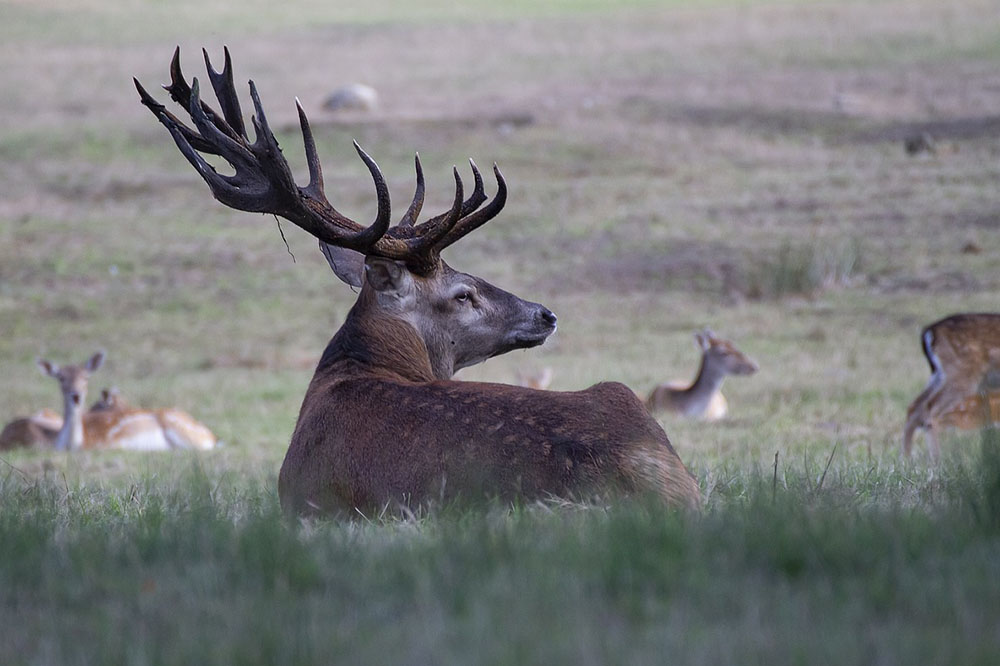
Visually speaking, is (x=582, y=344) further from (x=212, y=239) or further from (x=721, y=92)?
(x=721, y=92)

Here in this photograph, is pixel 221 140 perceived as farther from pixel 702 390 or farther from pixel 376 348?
pixel 702 390

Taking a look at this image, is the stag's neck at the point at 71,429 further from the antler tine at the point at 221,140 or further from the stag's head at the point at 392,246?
the antler tine at the point at 221,140

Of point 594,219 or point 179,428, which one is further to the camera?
point 594,219

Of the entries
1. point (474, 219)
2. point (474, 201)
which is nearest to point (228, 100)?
point (474, 201)

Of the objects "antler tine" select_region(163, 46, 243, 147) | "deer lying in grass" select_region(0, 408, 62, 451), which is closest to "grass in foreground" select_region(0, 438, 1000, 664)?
"antler tine" select_region(163, 46, 243, 147)

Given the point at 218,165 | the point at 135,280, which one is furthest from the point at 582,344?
the point at 218,165

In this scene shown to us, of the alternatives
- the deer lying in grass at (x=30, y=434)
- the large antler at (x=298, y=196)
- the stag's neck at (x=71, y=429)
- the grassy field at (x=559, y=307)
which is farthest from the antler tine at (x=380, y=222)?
the stag's neck at (x=71, y=429)

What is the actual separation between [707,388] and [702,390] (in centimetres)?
6

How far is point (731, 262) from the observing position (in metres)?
24.4

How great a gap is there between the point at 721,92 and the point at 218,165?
21.6 metres

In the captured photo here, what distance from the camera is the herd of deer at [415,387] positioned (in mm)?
4441

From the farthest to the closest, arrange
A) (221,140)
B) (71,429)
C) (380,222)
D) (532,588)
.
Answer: (71,429)
(221,140)
(380,222)
(532,588)

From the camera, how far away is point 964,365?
12680 mm

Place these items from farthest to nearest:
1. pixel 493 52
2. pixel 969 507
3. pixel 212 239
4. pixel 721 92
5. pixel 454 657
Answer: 1. pixel 493 52
2. pixel 721 92
3. pixel 212 239
4. pixel 969 507
5. pixel 454 657
